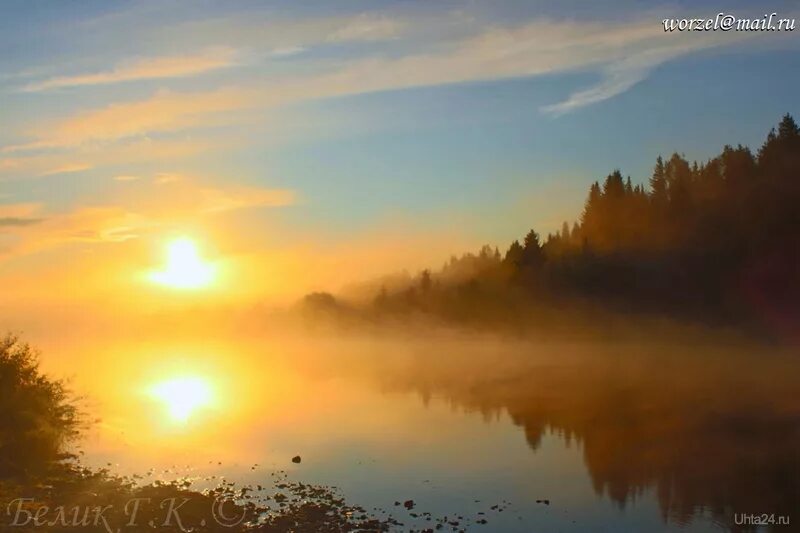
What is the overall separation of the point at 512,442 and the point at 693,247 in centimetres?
12749

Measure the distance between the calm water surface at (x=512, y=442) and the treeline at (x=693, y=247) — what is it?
4244 cm

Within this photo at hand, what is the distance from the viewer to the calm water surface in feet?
139

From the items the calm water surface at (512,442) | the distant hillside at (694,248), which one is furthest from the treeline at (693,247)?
the calm water surface at (512,442)

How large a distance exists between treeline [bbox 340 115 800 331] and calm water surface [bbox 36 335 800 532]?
139 ft

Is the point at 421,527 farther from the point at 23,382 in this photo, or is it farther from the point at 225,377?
the point at 225,377

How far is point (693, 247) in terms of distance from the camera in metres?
172

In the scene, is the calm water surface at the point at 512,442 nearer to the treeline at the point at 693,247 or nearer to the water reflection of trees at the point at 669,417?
the water reflection of trees at the point at 669,417

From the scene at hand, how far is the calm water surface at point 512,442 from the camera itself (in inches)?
1662

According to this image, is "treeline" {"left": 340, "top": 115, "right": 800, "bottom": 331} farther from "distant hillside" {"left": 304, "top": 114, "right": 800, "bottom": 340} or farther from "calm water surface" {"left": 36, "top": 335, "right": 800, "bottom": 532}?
"calm water surface" {"left": 36, "top": 335, "right": 800, "bottom": 532}

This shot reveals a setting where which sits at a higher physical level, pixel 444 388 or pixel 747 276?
pixel 747 276

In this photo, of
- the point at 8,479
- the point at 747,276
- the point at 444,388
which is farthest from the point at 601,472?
the point at 747,276

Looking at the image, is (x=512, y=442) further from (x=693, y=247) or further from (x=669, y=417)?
(x=693, y=247)

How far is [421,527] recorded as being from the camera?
1437 inches

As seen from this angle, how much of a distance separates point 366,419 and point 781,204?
125389 mm
